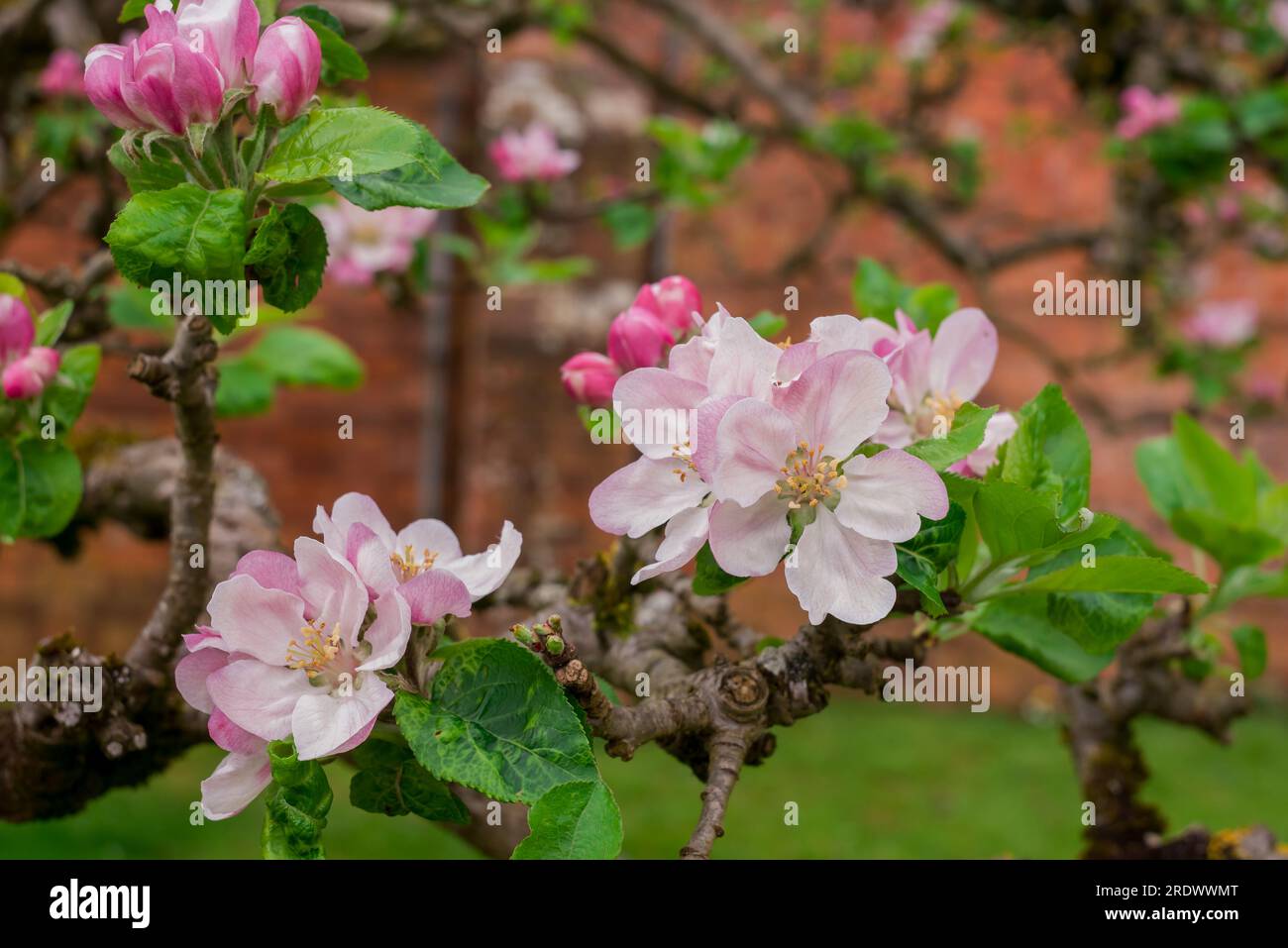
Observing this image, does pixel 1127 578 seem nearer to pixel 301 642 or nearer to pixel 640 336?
pixel 640 336

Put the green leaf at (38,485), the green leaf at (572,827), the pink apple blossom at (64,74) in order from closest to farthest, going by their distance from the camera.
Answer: the green leaf at (572,827)
the green leaf at (38,485)
the pink apple blossom at (64,74)

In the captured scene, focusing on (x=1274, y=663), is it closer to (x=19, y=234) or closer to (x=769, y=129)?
(x=769, y=129)

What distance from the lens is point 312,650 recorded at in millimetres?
648

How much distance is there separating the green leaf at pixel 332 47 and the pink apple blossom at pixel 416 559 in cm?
33

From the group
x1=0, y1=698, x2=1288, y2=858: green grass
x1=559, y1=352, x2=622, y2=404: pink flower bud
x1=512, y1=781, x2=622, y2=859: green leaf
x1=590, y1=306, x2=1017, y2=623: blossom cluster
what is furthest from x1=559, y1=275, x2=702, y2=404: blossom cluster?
x1=0, y1=698, x2=1288, y2=858: green grass

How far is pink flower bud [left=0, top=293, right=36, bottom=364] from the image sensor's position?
0.88 meters

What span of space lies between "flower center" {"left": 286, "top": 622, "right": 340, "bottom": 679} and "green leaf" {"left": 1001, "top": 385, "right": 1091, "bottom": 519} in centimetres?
43

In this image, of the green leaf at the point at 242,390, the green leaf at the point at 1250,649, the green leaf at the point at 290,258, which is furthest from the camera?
the green leaf at the point at 242,390

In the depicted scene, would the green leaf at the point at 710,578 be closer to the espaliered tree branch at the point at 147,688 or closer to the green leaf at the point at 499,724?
the green leaf at the point at 499,724

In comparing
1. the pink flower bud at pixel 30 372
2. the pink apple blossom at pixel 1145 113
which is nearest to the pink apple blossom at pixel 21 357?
the pink flower bud at pixel 30 372

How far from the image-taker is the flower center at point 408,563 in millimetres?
702

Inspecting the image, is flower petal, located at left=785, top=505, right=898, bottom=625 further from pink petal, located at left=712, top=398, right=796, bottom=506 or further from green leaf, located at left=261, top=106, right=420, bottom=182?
green leaf, located at left=261, top=106, right=420, bottom=182

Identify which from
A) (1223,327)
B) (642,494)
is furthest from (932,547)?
(1223,327)

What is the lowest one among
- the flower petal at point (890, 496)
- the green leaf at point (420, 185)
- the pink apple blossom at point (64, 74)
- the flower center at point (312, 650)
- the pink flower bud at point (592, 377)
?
the flower center at point (312, 650)
